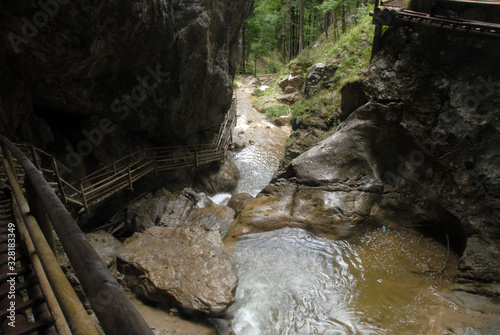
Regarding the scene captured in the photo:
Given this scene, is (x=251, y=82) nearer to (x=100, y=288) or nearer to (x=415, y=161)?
(x=415, y=161)

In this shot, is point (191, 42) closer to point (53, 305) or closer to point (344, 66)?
point (344, 66)

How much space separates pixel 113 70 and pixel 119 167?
3.77 m

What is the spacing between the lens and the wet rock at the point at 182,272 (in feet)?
15.3

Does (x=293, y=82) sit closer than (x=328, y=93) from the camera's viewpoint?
No

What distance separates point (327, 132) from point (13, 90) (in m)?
10.4

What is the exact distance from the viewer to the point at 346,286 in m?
→ 5.81

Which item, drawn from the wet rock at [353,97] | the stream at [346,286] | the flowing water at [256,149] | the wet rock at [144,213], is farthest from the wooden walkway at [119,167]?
the wet rock at [353,97]

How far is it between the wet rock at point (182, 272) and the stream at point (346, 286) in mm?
754

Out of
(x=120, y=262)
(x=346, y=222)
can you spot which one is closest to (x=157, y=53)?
(x=120, y=262)

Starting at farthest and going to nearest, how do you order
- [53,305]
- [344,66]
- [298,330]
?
[344,66], [298,330], [53,305]

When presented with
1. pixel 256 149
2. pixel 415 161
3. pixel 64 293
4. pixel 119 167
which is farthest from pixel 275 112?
pixel 64 293

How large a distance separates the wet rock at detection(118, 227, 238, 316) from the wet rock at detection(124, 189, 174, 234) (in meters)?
3.35

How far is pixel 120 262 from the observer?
5.43 m

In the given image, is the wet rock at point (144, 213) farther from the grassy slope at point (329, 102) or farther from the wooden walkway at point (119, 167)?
the grassy slope at point (329, 102)
